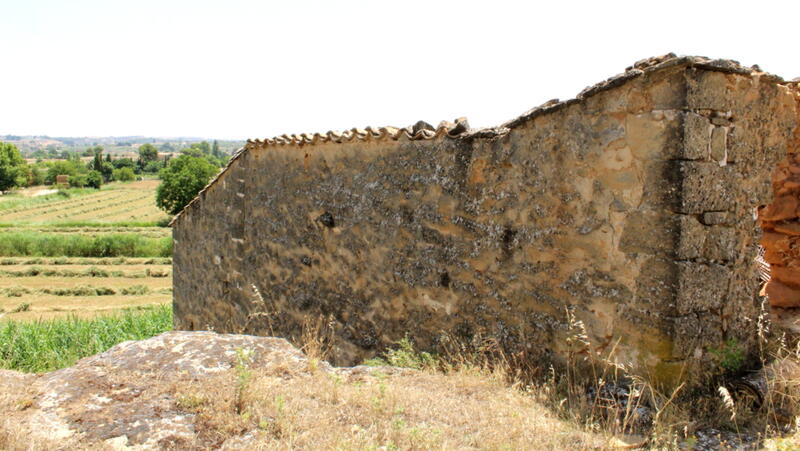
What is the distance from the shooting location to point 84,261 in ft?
104

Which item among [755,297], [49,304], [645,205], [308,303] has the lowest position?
[49,304]

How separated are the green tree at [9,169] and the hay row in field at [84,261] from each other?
187 ft

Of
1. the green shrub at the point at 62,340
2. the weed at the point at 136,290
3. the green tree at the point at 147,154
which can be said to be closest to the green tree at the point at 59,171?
the green tree at the point at 147,154

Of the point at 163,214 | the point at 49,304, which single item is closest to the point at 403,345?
the point at 49,304

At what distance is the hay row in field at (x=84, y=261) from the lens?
102 ft

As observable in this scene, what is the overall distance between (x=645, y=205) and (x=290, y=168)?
13.9ft

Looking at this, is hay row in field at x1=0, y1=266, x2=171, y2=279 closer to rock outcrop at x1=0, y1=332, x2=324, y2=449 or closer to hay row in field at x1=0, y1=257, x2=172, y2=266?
hay row in field at x1=0, y1=257, x2=172, y2=266

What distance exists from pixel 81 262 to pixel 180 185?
66.6 feet

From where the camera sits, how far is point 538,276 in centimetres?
403

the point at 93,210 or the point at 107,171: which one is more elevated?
the point at 107,171

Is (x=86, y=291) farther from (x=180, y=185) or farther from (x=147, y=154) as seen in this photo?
(x=147, y=154)

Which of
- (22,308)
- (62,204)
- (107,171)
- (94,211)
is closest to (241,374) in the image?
(22,308)

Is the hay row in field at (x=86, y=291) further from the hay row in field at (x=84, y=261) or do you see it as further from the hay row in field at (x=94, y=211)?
the hay row in field at (x=94, y=211)

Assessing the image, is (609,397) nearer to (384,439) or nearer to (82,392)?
(384,439)
